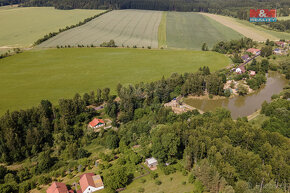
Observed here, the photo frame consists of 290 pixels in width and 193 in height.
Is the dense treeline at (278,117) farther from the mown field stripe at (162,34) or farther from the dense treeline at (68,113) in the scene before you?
the mown field stripe at (162,34)

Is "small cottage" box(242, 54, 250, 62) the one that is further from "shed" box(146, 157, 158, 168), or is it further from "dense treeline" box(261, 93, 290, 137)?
"shed" box(146, 157, 158, 168)

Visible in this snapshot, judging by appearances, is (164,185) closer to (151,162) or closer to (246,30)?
(151,162)

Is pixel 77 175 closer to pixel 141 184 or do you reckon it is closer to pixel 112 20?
pixel 141 184

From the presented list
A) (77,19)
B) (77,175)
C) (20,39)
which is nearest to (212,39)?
(77,19)

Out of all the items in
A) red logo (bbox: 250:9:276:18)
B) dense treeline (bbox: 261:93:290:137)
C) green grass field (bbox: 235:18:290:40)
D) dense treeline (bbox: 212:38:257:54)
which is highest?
red logo (bbox: 250:9:276:18)

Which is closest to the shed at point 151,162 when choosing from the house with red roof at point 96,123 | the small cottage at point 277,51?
the house with red roof at point 96,123

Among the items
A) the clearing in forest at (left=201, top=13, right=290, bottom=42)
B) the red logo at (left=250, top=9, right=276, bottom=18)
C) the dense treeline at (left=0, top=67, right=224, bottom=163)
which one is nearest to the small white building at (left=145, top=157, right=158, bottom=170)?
the dense treeline at (left=0, top=67, right=224, bottom=163)

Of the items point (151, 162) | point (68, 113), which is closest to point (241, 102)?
point (151, 162)
